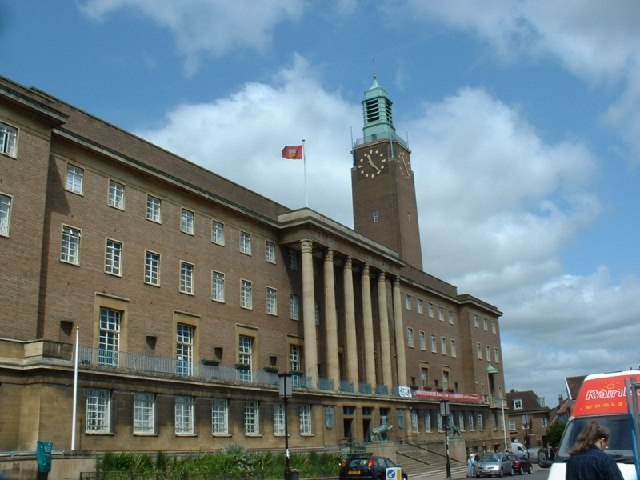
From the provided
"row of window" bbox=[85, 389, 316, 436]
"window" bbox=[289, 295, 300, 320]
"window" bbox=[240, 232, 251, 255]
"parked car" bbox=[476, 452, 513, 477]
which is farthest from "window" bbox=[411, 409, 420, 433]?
"window" bbox=[240, 232, 251, 255]

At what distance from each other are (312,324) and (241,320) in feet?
18.6

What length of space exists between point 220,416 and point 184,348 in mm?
4235

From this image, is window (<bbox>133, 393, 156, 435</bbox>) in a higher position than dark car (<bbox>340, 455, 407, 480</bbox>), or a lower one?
higher

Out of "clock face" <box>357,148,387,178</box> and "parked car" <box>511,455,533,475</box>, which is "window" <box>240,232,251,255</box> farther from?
"clock face" <box>357,148,387,178</box>

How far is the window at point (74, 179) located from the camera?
1391 inches

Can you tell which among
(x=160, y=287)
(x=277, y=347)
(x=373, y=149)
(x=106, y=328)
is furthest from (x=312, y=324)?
(x=373, y=149)

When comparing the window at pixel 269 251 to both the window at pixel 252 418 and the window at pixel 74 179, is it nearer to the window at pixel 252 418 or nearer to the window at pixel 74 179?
the window at pixel 252 418

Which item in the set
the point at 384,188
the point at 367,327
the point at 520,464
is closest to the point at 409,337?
the point at 367,327

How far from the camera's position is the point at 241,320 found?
4525 cm

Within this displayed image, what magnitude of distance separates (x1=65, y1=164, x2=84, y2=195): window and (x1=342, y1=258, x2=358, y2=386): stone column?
22848mm

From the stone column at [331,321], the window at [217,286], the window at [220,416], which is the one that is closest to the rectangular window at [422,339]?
the stone column at [331,321]

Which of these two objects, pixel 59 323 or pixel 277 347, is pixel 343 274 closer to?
pixel 277 347

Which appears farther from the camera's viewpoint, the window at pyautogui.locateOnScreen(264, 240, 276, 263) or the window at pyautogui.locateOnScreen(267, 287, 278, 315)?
the window at pyautogui.locateOnScreen(264, 240, 276, 263)

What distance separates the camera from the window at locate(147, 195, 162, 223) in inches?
1576
